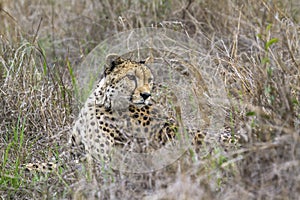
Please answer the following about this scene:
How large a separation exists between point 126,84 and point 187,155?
27.8 inches

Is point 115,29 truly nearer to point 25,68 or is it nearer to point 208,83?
point 25,68

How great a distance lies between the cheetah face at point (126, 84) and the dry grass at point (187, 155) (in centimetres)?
35

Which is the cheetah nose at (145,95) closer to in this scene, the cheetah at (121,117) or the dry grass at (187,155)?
the cheetah at (121,117)

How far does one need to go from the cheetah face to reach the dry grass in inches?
13.7

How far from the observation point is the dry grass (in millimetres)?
2762

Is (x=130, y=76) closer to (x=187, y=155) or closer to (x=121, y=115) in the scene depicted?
(x=121, y=115)

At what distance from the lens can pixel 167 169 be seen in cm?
291

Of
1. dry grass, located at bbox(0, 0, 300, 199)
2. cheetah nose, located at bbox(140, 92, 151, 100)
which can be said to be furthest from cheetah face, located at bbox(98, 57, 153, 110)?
dry grass, located at bbox(0, 0, 300, 199)

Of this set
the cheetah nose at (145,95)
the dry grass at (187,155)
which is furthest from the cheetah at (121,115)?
the dry grass at (187,155)

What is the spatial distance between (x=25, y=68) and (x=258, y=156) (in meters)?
2.01

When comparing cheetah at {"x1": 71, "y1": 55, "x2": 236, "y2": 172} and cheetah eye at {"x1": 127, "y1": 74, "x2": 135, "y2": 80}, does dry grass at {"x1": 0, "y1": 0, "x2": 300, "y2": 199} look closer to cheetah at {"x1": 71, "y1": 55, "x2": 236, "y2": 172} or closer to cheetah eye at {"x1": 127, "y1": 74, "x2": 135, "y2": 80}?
cheetah at {"x1": 71, "y1": 55, "x2": 236, "y2": 172}

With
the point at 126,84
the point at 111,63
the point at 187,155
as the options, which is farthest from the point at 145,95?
the point at 187,155

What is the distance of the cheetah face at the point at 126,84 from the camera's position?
3562 mm

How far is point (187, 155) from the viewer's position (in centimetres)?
306
